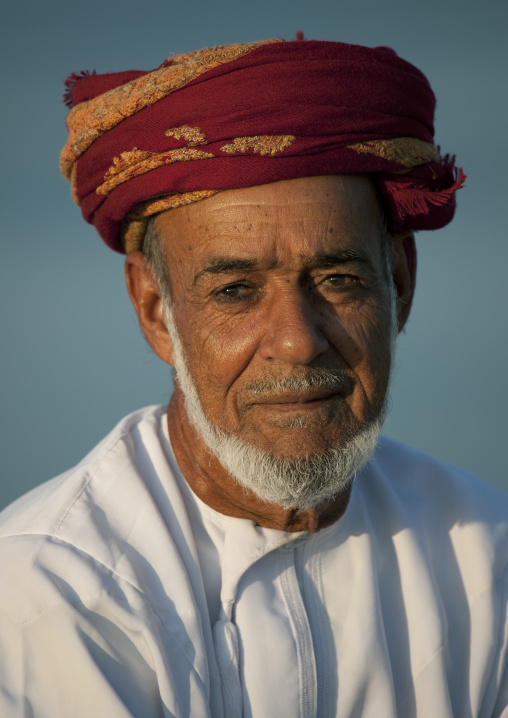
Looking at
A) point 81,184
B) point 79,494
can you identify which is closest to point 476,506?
point 79,494

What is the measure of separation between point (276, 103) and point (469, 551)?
1549 mm

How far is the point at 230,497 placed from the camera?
2277mm

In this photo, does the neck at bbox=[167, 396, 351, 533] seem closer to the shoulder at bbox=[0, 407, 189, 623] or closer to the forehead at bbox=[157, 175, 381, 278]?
the shoulder at bbox=[0, 407, 189, 623]

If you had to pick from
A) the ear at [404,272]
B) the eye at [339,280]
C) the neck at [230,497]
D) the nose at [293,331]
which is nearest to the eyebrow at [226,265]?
the nose at [293,331]

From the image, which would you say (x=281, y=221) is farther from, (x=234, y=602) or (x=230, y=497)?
(x=234, y=602)

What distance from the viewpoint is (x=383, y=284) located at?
2.27 m

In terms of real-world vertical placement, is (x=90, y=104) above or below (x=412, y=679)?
above

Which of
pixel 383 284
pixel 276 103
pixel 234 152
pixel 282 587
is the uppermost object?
pixel 276 103

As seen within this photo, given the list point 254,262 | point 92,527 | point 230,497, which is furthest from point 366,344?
point 92,527

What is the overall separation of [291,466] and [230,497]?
1.00 feet

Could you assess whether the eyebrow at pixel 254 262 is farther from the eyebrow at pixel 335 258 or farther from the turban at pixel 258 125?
the turban at pixel 258 125

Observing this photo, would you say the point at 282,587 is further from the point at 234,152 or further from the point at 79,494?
the point at 234,152

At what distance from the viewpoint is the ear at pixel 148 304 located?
2463 mm

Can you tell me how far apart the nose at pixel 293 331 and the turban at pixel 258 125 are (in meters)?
0.34
